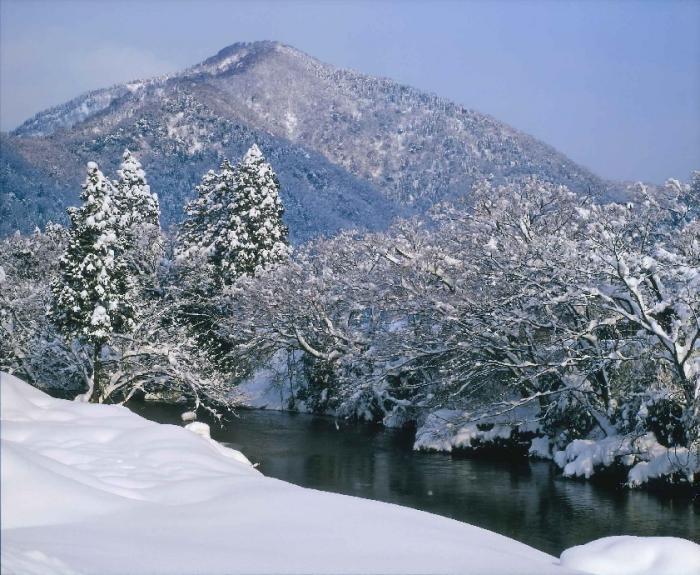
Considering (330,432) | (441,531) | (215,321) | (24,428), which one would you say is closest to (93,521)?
(24,428)

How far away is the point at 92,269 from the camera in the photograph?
25.5 m

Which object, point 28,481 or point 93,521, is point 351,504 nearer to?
point 93,521

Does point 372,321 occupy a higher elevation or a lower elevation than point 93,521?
higher

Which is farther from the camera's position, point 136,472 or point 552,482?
point 552,482

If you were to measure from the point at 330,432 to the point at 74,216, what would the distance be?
1427cm

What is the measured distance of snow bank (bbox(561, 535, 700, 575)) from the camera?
265 inches

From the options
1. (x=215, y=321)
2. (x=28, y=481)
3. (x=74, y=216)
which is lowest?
(x=28, y=481)

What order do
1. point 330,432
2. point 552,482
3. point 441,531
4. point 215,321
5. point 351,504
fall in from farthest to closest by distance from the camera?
point 215,321 → point 330,432 → point 552,482 → point 351,504 → point 441,531

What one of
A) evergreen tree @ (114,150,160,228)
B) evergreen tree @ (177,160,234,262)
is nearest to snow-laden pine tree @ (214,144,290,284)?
evergreen tree @ (177,160,234,262)

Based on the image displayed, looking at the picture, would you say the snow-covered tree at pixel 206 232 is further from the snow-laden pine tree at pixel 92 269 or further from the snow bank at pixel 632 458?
the snow bank at pixel 632 458

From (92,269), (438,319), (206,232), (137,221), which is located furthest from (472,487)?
(206,232)

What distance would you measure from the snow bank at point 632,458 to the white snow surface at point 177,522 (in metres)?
13.7

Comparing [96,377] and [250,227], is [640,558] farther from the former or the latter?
[250,227]

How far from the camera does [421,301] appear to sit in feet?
90.4
